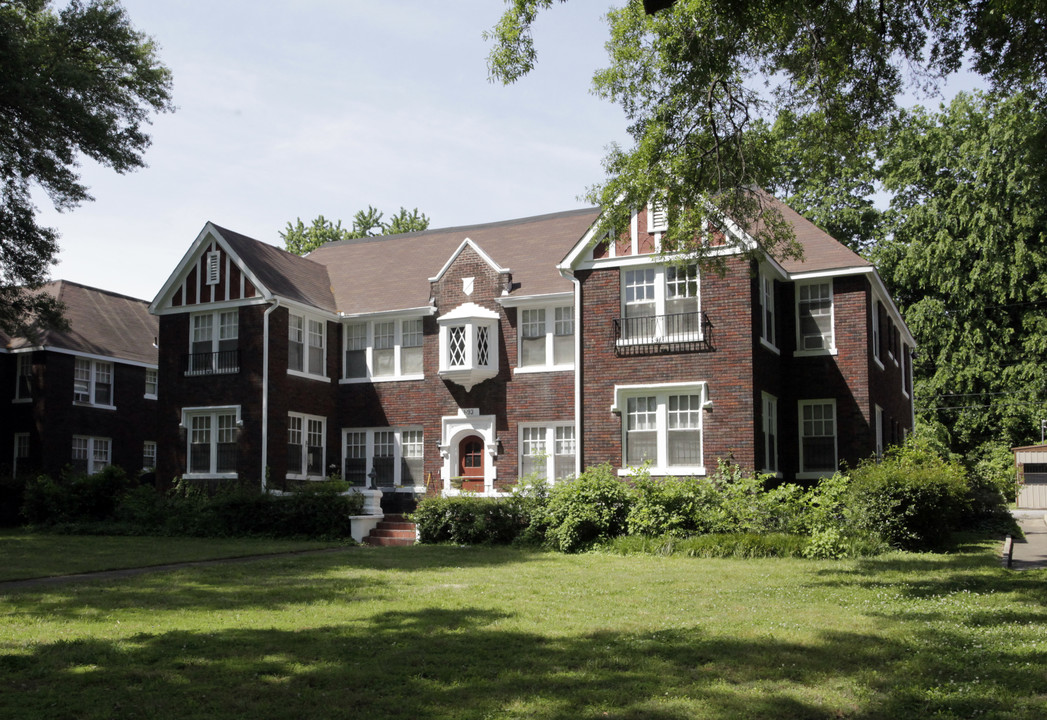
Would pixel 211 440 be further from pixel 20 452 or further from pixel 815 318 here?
pixel 815 318

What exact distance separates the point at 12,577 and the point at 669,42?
13.0 meters

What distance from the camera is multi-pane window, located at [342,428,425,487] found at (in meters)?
26.5

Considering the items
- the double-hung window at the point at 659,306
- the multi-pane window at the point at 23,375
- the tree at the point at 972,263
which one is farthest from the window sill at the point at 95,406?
the tree at the point at 972,263

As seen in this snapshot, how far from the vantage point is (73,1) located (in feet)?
72.7

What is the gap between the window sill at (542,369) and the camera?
79.8ft

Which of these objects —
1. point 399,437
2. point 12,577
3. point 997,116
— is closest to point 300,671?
point 12,577

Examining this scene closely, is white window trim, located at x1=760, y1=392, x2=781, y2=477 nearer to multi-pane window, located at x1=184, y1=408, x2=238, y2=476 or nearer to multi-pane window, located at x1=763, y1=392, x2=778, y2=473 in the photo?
multi-pane window, located at x1=763, y1=392, x2=778, y2=473

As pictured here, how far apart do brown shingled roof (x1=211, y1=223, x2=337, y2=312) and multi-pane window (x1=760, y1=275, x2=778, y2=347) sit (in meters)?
12.1

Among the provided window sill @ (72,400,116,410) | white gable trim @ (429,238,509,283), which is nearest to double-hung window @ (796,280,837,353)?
white gable trim @ (429,238,509,283)

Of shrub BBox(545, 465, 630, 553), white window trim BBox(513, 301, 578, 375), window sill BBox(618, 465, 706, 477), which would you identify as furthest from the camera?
white window trim BBox(513, 301, 578, 375)

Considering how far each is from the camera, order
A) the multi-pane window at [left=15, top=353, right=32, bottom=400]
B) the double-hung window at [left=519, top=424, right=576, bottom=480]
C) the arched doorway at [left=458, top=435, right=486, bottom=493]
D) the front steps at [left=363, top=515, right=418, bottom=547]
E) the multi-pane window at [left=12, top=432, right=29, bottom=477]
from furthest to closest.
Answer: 1. the multi-pane window at [left=15, top=353, right=32, bottom=400]
2. the multi-pane window at [left=12, top=432, right=29, bottom=477]
3. the arched doorway at [left=458, top=435, right=486, bottom=493]
4. the double-hung window at [left=519, top=424, right=576, bottom=480]
5. the front steps at [left=363, top=515, right=418, bottom=547]

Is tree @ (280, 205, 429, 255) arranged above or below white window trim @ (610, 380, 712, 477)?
above

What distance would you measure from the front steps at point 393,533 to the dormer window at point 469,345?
4.09 meters

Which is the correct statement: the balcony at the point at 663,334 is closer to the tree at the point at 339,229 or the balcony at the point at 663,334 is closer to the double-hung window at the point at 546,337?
the double-hung window at the point at 546,337
